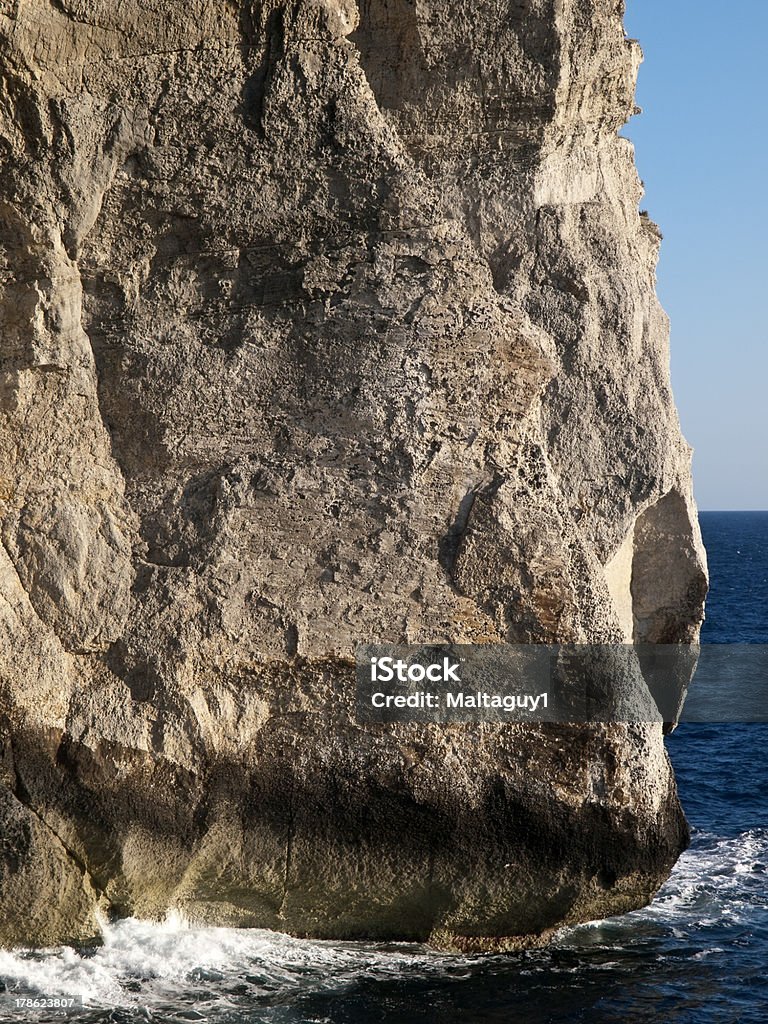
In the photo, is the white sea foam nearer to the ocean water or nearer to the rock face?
the ocean water

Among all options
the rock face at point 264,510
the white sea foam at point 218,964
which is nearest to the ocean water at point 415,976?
the white sea foam at point 218,964

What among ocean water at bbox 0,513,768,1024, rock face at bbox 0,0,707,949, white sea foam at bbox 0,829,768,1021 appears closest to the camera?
ocean water at bbox 0,513,768,1024

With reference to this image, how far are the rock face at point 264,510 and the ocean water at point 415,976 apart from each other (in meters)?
0.29

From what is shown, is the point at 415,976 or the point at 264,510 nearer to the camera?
the point at 415,976

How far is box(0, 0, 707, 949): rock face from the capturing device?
1192 centimetres

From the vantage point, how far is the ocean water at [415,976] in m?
10.9

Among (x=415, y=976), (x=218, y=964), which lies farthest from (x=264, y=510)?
(x=415, y=976)

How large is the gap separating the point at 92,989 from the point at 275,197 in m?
7.71

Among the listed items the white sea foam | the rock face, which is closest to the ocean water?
the white sea foam

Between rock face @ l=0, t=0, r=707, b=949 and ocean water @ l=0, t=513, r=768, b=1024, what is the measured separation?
0.29m

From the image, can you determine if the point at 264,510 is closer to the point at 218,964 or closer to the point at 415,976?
the point at 218,964

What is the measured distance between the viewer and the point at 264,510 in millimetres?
12203

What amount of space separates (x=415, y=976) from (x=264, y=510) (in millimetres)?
4667

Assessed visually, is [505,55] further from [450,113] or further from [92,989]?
[92,989]
